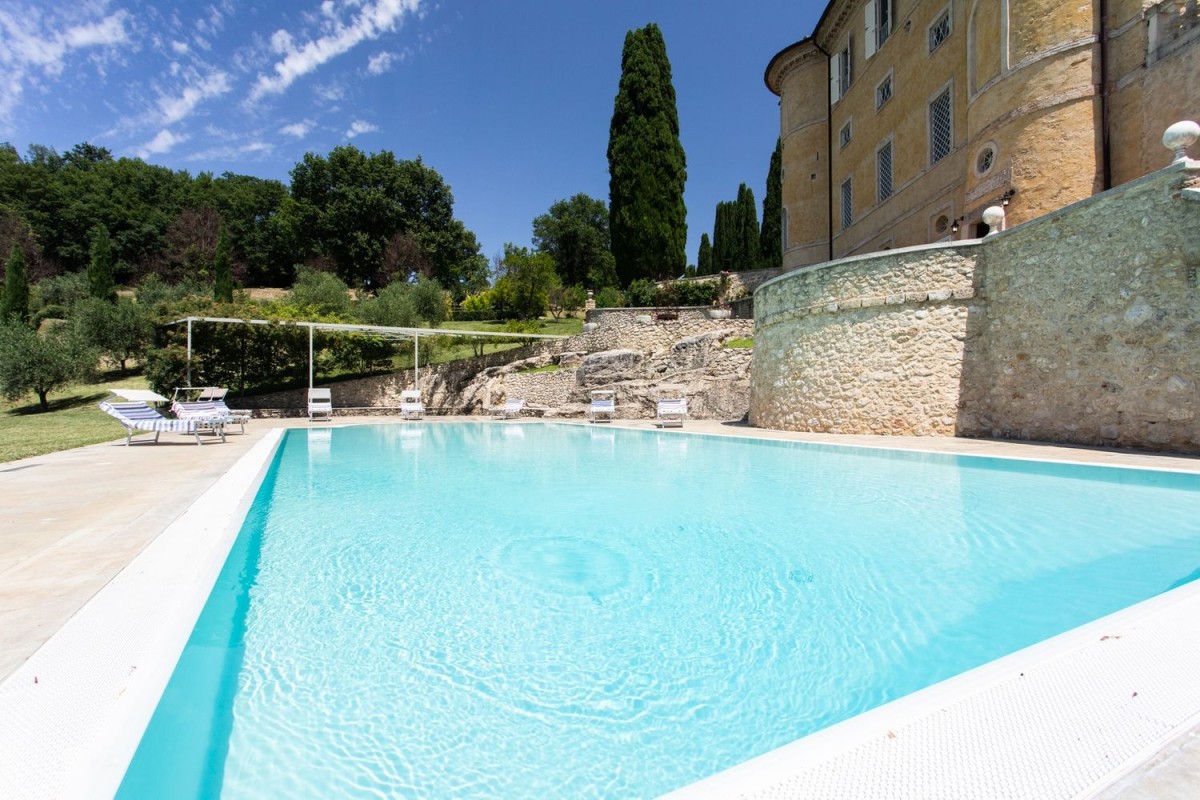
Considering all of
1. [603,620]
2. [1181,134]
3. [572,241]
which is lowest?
[603,620]

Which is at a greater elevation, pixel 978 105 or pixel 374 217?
pixel 374 217

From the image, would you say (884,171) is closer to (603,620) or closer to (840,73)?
(840,73)

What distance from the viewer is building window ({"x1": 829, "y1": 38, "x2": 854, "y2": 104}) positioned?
711 inches

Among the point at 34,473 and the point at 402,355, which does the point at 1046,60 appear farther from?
the point at 402,355

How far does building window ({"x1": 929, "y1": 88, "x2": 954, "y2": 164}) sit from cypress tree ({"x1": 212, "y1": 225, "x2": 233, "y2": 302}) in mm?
31445

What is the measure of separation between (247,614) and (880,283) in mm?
10928

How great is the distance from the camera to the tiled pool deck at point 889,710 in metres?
1.32

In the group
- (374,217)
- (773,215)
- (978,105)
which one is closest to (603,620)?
(978,105)

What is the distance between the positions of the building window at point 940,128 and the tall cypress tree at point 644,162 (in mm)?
18779

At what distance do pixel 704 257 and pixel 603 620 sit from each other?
42207 millimetres

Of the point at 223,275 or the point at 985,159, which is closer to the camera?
the point at 985,159

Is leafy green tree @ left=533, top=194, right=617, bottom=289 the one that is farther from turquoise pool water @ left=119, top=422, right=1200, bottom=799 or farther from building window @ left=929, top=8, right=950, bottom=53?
turquoise pool water @ left=119, top=422, right=1200, bottom=799

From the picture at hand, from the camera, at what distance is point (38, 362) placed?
18875 millimetres

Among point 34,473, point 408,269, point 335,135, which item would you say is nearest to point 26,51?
point 335,135
